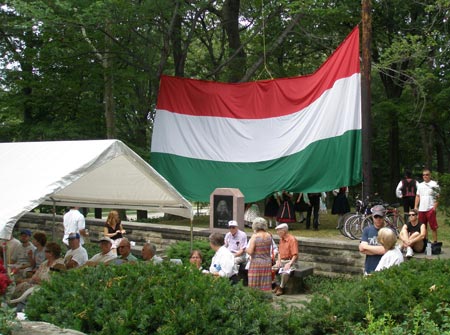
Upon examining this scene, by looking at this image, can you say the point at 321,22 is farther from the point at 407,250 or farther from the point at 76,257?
the point at 76,257

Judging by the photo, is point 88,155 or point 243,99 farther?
point 243,99

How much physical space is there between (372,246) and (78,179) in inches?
170

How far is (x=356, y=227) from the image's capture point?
42.6ft

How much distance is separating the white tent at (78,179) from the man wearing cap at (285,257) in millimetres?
1951

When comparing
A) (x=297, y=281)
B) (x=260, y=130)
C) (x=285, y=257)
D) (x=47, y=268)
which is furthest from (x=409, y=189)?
(x=47, y=268)

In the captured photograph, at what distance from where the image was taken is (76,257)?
9070mm

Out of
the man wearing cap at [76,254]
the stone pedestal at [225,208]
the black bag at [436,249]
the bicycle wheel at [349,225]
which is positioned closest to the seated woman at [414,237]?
the black bag at [436,249]

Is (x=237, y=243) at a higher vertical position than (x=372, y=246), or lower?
lower

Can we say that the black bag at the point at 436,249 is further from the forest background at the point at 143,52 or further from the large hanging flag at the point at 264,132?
the forest background at the point at 143,52

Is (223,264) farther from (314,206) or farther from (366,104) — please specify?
(314,206)

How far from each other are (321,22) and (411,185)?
8.05 meters

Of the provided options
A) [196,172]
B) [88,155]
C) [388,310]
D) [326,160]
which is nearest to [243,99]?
[196,172]

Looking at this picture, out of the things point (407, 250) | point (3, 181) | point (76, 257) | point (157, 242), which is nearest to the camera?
point (3, 181)

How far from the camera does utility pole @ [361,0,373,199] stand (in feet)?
43.3
